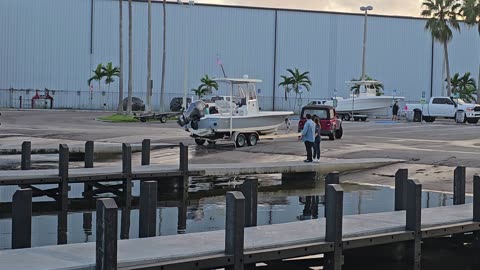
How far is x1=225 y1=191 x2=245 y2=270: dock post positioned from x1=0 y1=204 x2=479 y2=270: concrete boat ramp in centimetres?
14

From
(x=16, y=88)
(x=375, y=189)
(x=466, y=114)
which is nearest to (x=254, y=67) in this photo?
(x=16, y=88)

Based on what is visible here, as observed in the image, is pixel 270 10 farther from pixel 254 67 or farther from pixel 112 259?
pixel 112 259

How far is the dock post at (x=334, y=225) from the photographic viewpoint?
33.9 feet

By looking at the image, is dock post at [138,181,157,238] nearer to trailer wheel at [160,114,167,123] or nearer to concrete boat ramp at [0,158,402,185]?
concrete boat ramp at [0,158,402,185]

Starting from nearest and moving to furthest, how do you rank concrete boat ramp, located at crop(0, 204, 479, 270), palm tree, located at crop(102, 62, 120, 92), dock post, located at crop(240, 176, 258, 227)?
1. concrete boat ramp, located at crop(0, 204, 479, 270)
2. dock post, located at crop(240, 176, 258, 227)
3. palm tree, located at crop(102, 62, 120, 92)

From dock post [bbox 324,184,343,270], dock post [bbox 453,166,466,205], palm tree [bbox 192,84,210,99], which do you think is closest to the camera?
dock post [bbox 324,184,343,270]

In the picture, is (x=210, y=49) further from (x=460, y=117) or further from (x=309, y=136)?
(x=309, y=136)

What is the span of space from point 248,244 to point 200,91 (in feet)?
223

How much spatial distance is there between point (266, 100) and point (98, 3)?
64.9ft

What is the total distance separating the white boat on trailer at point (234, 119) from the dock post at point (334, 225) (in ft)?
65.5

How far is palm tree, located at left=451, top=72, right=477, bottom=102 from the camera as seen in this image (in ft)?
283

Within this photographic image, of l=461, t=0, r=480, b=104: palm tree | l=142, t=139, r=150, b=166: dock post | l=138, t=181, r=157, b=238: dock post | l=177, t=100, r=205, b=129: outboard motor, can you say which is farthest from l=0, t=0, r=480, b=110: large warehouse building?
l=138, t=181, r=157, b=238: dock post

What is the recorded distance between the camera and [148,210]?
11.4 metres

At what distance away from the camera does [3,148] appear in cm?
2925
